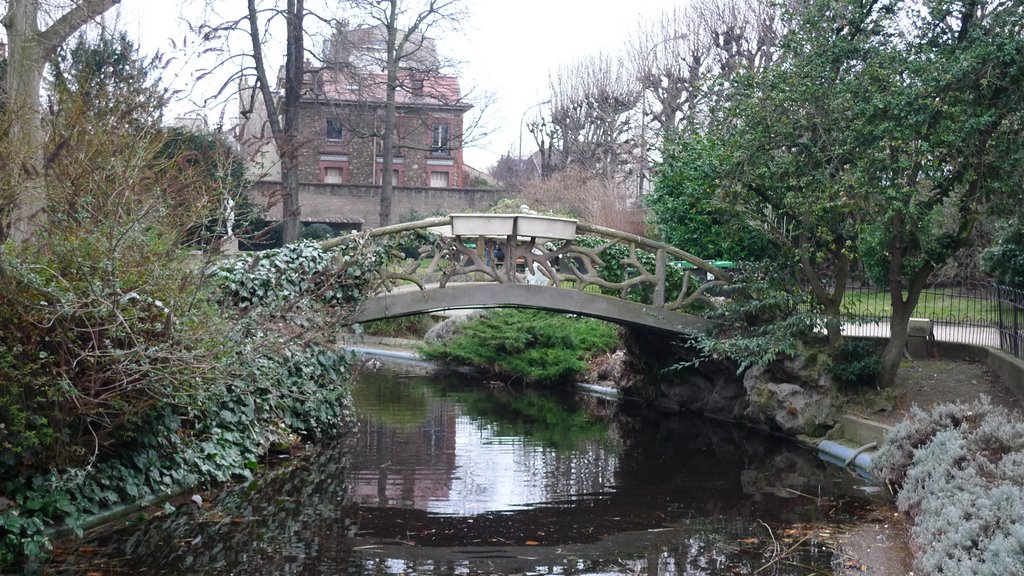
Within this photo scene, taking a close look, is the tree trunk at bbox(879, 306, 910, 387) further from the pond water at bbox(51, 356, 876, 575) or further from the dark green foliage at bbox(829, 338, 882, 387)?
the pond water at bbox(51, 356, 876, 575)

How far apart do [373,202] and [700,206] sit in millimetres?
24510

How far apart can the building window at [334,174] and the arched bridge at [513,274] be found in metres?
27.4

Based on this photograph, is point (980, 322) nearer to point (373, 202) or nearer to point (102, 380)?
point (102, 380)

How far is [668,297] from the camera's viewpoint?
15.1 metres

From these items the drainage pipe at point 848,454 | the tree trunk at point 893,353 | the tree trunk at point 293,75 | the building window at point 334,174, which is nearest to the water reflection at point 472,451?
the drainage pipe at point 848,454

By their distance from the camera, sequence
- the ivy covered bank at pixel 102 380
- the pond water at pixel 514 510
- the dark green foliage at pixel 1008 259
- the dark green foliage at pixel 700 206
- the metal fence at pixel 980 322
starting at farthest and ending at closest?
the dark green foliage at pixel 1008 259 < the dark green foliage at pixel 700 206 < the metal fence at pixel 980 322 < the pond water at pixel 514 510 < the ivy covered bank at pixel 102 380

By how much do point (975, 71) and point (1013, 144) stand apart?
0.93 m

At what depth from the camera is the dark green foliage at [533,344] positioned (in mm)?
18891

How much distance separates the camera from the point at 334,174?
40688 millimetres

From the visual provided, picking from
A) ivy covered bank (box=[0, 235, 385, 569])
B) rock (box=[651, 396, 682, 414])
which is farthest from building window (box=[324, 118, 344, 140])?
ivy covered bank (box=[0, 235, 385, 569])

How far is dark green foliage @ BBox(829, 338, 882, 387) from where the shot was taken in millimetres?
12242

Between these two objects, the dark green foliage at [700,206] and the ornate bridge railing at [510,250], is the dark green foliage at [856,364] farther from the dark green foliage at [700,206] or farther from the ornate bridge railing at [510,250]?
the ornate bridge railing at [510,250]

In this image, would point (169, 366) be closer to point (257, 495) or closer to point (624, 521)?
point (257, 495)

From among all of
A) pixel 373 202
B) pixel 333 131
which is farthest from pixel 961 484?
pixel 333 131
